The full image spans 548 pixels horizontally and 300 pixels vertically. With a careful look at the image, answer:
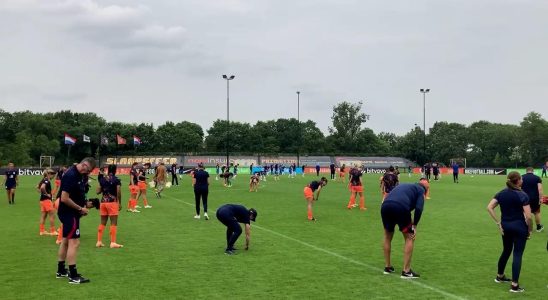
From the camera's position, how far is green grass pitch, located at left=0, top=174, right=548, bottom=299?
306 inches

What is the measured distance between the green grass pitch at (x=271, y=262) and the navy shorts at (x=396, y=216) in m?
0.95

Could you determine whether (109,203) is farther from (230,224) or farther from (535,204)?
(535,204)

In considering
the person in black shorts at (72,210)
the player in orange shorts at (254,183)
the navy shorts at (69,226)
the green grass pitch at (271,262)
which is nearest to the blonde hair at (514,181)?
the green grass pitch at (271,262)

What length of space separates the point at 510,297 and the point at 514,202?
146cm

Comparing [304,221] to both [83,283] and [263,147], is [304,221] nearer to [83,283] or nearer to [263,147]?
[83,283]

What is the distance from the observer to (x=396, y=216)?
27.1 feet

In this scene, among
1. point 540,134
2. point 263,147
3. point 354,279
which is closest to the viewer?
point 354,279

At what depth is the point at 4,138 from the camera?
4242 inches

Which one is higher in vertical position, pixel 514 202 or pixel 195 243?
pixel 514 202

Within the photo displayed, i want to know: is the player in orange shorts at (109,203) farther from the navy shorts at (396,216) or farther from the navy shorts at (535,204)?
the navy shorts at (535,204)

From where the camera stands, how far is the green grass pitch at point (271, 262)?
7762mm

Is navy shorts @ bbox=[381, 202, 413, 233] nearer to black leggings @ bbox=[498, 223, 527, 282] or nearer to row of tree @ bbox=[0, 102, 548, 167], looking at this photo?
black leggings @ bbox=[498, 223, 527, 282]

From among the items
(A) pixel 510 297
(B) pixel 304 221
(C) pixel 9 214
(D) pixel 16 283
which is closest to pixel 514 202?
(A) pixel 510 297

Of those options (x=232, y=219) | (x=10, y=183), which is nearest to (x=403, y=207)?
(x=232, y=219)
